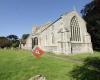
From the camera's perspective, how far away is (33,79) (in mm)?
21125

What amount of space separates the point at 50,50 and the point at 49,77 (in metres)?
35.2

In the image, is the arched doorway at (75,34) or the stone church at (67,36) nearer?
the stone church at (67,36)

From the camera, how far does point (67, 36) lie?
5553 cm

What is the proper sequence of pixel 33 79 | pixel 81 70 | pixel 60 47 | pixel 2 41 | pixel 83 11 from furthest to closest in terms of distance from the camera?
pixel 2 41
pixel 83 11
pixel 60 47
pixel 81 70
pixel 33 79

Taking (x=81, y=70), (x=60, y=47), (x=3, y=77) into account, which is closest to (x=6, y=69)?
(x=3, y=77)

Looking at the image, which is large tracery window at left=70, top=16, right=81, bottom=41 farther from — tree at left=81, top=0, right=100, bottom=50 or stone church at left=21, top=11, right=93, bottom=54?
tree at left=81, top=0, right=100, bottom=50

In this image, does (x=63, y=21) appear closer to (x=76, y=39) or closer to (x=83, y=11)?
(x=76, y=39)

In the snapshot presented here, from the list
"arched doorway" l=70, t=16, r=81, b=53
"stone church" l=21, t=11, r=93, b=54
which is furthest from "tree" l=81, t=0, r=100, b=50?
"arched doorway" l=70, t=16, r=81, b=53

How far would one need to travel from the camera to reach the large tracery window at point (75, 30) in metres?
57.2

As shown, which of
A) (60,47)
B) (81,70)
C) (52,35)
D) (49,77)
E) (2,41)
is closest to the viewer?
(49,77)

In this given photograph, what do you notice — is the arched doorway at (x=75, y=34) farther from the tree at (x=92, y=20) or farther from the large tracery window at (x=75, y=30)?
the tree at (x=92, y=20)

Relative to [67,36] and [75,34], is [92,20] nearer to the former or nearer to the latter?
[75,34]

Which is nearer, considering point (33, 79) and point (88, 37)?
point (33, 79)

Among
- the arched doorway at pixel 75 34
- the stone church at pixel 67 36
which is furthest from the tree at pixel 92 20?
the arched doorway at pixel 75 34
